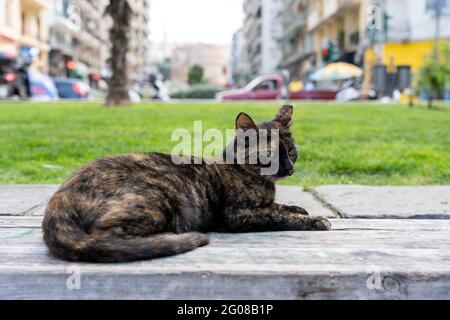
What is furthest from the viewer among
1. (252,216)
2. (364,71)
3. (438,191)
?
(364,71)

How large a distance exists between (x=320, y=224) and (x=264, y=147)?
1.51 feet

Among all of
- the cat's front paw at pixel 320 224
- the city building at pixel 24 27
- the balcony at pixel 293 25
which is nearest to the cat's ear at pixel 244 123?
the cat's front paw at pixel 320 224

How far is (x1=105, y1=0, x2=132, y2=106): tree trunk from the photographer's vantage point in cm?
1811

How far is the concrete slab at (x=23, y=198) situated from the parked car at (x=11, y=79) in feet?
67.3

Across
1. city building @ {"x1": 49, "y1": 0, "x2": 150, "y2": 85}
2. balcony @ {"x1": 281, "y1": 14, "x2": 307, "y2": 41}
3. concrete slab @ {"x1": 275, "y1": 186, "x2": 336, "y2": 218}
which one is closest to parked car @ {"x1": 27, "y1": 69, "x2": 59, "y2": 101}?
city building @ {"x1": 49, "y1": 0, "x2": 150, "y2": 85}

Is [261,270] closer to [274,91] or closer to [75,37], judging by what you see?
[274,91]

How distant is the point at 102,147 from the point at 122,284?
5350mm

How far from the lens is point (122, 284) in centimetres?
190

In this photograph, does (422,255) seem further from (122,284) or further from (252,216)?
(122,284)

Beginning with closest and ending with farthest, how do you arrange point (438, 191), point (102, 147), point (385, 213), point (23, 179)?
point (385, 213)
point (438, 191)
point (23, 179)
point (102, 147)

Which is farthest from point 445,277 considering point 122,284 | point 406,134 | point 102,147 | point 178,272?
point 406,134

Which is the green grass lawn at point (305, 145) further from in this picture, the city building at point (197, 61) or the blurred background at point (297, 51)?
the city building at point (197, 61)

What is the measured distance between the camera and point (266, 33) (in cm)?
7375

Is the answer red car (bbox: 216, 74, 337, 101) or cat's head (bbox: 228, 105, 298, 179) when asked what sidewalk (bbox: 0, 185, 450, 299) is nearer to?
cat's head (bbox: 228, 105, 298, 179)
